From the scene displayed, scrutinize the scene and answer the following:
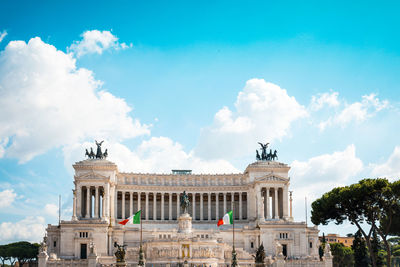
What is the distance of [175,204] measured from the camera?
436 ft

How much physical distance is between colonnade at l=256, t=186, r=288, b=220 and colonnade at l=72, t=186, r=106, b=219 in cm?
3341

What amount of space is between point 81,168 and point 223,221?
39556 millimetres

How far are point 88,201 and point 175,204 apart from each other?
22462 mm

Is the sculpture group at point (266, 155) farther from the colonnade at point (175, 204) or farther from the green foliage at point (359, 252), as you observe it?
the green foliage at point (359, 252)

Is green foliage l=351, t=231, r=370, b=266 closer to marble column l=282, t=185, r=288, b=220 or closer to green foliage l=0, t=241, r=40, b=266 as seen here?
marble column l=282, t=185, r=288, b=220

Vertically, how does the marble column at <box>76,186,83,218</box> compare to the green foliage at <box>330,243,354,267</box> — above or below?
above

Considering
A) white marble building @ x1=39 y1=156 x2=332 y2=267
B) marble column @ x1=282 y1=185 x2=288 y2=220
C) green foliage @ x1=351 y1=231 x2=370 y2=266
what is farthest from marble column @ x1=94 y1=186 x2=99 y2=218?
green foliage @ x1=351 y1=231 x2=370 y2=266

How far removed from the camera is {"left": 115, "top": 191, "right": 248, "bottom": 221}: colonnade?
12750cm

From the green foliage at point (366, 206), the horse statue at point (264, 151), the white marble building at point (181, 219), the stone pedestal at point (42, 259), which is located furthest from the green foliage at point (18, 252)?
the green foliage at point (366, 206)

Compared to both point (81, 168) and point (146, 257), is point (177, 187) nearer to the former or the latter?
point (81, 168)

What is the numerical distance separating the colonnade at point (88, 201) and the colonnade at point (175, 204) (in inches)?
238

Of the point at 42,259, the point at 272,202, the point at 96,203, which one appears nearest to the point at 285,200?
the point at 272,202

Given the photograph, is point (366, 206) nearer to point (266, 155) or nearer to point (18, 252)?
point (266, 155)

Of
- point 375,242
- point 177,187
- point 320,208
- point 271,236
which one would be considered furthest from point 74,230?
point 375,242
